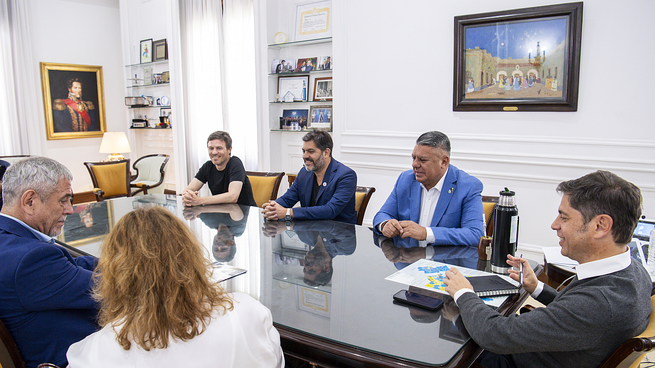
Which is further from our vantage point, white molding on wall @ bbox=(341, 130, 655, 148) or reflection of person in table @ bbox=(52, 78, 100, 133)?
reflection of person in table @ bbox=(52, 78, 100, 133)

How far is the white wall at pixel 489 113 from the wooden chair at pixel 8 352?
3507mm

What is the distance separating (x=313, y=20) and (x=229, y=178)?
2439 millimetres

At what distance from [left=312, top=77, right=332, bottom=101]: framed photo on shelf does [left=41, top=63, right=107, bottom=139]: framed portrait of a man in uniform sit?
4107 millimetres

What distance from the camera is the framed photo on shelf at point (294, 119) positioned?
5.19m

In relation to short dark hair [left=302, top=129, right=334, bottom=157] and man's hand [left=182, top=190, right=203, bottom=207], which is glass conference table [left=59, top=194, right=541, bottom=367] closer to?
man's hand [left=182, top=190, right=203, bottom=207]

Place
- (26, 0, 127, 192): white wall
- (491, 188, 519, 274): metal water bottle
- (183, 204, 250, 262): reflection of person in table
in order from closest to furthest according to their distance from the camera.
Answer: (491, 188, 519, 274): metal water bottle → (183, 204, 250, 262): reflection of person in table → (26, 0, 127, 192): white wall

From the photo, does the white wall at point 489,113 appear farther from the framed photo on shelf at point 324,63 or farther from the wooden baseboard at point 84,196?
the wooden baseboard at point 84,196

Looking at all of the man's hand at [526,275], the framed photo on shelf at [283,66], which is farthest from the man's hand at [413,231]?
the framed photo on shelf at [283,66]

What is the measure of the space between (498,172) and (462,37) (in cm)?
122

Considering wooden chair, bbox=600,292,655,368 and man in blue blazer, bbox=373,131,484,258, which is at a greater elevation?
man in blue blazer, bbox=373,131,484,258

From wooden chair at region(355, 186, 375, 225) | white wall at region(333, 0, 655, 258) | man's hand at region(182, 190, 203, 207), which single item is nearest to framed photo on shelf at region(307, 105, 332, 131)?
white wall at region(333, 0, 655, 258)

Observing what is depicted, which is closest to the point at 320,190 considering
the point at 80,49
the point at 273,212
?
the point at 273,212

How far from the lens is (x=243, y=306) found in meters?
1.08

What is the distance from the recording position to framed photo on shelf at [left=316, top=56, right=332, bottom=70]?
191 inches
